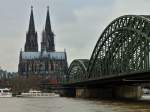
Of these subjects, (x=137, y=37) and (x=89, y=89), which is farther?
(x=89, y=89)

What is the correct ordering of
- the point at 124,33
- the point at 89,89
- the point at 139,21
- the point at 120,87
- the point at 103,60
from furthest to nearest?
the point at 89,89
the point at 120,87
the point at 103,60
the point at 124,33
the point at 139,21

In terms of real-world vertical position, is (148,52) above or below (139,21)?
below

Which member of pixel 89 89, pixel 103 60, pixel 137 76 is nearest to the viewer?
pixel 137 76

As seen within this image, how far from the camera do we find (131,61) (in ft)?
376

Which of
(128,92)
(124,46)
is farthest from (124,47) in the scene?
(128,92)

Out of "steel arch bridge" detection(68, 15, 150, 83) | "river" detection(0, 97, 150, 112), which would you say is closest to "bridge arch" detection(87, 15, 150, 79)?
"steel arch bridge" detection(68, 15, 150, 83)

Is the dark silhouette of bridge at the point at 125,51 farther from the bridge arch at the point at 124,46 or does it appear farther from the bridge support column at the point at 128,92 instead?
the bridge support column at the point at 128,92

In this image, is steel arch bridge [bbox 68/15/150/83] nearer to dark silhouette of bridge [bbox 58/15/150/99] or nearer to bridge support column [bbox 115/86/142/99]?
dark silhouette of bridge [bbox 58/15/150/99]

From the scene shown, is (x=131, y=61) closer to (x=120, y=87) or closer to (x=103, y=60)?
(x=103, y=60)

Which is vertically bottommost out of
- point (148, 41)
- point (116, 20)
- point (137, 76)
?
point (137, 76)

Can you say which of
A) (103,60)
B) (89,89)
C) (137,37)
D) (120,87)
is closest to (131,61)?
(137,37)

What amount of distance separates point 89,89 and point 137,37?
70.7m

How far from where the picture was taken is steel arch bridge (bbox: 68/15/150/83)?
105m

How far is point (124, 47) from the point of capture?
4892 inches
